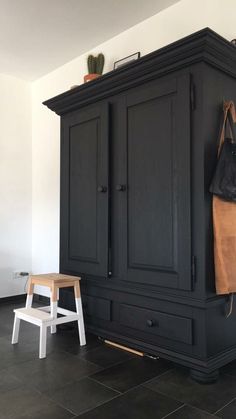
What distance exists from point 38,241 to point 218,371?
94.9 inches

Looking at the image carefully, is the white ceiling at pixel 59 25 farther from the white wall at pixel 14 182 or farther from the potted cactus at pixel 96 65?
the white wall at pixel 14 182

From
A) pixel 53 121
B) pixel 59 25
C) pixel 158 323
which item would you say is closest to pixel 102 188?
pixel 158 323

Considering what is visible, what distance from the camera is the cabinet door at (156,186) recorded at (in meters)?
1.90

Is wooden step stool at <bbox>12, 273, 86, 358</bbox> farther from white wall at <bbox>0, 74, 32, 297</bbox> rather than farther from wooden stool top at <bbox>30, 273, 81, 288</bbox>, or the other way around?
white wall at <bbox>0, 74, 32, 297</bbox>

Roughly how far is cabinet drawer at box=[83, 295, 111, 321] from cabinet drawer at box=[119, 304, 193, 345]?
0.13 meters

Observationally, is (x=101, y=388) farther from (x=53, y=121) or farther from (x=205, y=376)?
(x=53, y=121)

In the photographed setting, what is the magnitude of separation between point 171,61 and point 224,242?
0.98 m

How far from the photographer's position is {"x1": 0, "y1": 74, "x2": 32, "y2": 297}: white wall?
3.71 m

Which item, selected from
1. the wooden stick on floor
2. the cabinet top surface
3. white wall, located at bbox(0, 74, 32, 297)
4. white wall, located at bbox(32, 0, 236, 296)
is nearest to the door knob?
the cabinet top surface

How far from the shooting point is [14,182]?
3.80 meters

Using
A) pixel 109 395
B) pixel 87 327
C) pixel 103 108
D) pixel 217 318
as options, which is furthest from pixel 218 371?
pixel 103 108

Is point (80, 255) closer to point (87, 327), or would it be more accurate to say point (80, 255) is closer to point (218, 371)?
point (87, 327)

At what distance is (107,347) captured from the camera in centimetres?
233

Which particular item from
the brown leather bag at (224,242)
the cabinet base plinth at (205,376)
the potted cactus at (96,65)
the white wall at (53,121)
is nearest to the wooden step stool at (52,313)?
the cabinet base plinth at (205,376)
